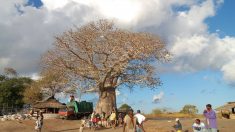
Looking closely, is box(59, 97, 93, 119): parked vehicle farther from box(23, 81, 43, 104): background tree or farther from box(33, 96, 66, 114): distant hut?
box(23, 81, 43, 104): background tree

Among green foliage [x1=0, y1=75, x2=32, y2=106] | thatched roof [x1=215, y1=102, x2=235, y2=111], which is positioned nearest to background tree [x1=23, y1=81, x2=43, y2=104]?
green foliage [x1=0, y1=75, x2=32, y2=106]

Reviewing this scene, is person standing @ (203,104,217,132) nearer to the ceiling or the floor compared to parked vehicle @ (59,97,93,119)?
nearer to the floor

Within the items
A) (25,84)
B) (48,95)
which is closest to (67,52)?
(48,95)

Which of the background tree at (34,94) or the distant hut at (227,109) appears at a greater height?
the background tree at (34,94)

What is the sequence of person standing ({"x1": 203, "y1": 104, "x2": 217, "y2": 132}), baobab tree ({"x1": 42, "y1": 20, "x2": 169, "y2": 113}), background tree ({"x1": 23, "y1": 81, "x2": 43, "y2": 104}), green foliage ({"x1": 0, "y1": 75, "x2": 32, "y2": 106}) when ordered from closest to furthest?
person standing ({"x1": 203, "y1": 104, "x2": 217, "y2": 132})
baobab tree ({"x1": 42, "y1": 20, "x2": 169, "y2": 113})
background tree ({"x1": 23, "y1": 81, "x2": 43, "y2": 104})
green foliage ({"x1": 0, "y1": 75, "x2": 32, "y2": 106})

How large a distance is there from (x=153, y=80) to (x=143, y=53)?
9.37ft

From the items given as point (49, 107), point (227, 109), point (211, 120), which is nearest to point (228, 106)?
point (227, 109)

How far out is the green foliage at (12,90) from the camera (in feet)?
234

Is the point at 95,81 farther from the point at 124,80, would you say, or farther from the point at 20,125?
the point at 20,125

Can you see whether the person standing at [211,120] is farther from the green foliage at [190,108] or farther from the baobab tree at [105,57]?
the green foliage at [190,108]

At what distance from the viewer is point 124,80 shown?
3928 cm

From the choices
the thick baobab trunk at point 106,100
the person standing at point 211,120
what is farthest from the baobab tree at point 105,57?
the person standing at point 211,120

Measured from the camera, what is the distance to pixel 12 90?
73.1 metres

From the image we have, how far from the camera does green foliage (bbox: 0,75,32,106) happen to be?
7144 centimetres
